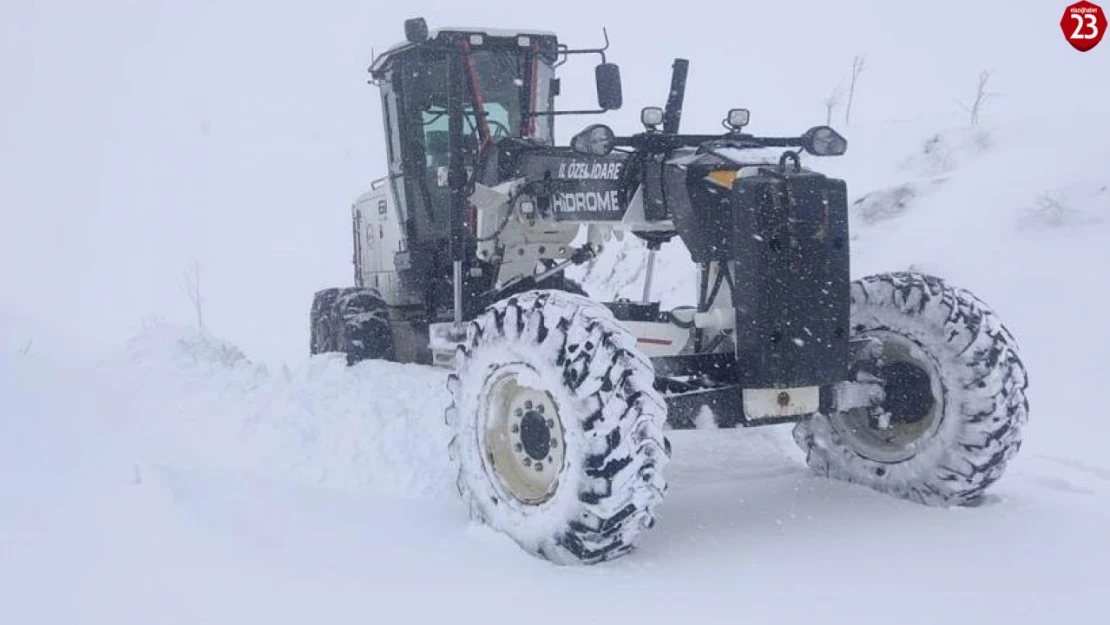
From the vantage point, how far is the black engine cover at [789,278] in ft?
14.1

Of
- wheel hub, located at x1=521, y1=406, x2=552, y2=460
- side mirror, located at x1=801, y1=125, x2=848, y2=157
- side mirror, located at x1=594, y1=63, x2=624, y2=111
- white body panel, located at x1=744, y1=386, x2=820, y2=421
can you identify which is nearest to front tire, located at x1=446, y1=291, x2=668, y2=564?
wheel hub, located at x1=521, y1=406, x2=552, y2=460

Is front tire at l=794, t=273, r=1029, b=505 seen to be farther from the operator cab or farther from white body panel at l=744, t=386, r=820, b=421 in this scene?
the operator cab

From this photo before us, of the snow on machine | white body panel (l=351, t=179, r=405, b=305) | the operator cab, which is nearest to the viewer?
the snow on machine

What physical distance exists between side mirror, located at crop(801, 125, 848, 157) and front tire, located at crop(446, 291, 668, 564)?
148 centimetres

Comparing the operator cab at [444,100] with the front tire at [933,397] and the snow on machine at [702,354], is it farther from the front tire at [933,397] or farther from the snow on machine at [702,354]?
the front tire at [933,397]

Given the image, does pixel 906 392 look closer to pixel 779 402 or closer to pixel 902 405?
pixel 902 405

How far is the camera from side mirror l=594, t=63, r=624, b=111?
6312 millimetres

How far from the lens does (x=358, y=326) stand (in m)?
8.17

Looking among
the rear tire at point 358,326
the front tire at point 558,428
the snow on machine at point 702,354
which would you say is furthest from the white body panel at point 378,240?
the front tire at point 558,428

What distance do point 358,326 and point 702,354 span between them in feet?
13.6

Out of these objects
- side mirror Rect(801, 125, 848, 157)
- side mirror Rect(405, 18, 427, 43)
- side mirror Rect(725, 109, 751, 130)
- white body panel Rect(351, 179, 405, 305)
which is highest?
side mirror Rect(405, 18, 427, 43)

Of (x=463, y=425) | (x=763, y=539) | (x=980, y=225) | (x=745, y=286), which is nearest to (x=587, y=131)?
(x=745, y=286)

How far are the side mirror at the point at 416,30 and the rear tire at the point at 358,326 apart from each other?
2.60 m

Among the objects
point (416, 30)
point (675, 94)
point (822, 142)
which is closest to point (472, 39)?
point (416, 30)
